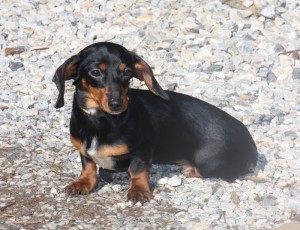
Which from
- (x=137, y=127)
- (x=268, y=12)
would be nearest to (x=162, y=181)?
(x=137, y=127)

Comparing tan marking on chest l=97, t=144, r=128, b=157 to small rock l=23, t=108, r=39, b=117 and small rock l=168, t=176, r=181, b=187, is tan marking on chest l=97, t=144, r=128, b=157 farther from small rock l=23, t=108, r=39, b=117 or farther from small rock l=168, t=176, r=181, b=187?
small rock l=23, t=108, r=39, b=117

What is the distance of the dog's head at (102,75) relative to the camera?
510cm

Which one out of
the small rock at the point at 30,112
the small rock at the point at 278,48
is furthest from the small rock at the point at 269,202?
the small rock at the point at 278,48

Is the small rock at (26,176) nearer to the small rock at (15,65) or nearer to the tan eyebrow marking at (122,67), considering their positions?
the tan eyebrow marking at (122,67)

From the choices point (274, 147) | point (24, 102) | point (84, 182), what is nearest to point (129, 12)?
point (24, 102)

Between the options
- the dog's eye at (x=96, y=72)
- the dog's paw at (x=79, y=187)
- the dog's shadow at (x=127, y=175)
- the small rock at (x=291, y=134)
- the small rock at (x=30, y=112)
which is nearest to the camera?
the dog's eye at (x=96, y=72)

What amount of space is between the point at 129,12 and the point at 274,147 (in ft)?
9.11

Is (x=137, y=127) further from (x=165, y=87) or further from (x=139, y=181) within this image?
(x=165, y=87)

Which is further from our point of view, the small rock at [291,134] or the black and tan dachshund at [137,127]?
the small rock at [291,134]

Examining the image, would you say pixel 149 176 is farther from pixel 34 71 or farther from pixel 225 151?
pixel 34 71

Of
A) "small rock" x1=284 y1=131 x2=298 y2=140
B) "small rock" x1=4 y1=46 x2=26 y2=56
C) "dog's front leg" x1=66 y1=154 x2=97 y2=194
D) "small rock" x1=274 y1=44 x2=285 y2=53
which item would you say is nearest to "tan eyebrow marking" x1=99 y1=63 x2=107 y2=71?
"dog's front leg" x1=66 y1=154 x2=97 y2=194

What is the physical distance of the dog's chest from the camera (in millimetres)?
5355

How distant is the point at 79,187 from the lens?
5.52 meters

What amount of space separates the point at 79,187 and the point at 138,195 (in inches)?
17.5
